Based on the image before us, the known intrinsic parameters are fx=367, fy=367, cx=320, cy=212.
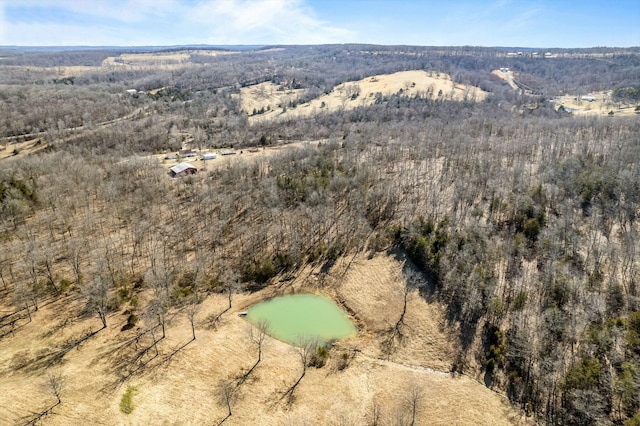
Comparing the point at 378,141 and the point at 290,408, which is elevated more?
the point at 378,141

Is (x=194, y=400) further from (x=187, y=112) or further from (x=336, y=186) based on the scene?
(x=187, y=112)

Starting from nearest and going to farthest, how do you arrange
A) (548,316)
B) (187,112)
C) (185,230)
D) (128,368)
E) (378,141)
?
(128,368) < (548,316) < (185,230) < (378,141) < (187,112)

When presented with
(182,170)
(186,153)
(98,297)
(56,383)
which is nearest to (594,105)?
(186,153)

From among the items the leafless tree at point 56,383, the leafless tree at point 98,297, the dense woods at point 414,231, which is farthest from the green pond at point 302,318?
the leafless tree at point 56,383

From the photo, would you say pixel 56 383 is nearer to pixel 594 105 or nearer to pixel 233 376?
pixel 233 376

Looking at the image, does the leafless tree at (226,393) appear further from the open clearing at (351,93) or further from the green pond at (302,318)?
the open clearing at (351,93)

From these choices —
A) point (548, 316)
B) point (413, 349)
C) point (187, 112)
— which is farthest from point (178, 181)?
point (187, 112)

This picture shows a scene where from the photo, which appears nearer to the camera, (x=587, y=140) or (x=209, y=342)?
(x=209, y=342)
